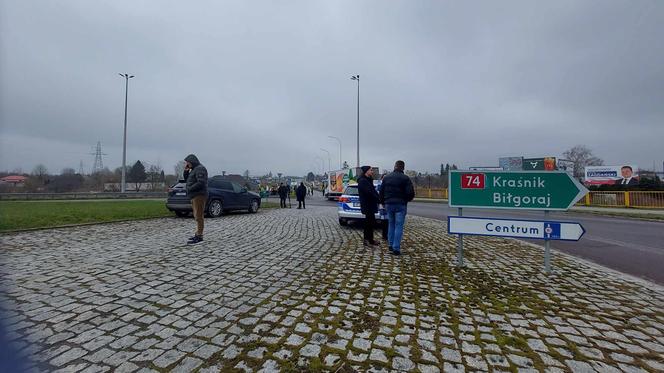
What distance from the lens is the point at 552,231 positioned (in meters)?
4.54

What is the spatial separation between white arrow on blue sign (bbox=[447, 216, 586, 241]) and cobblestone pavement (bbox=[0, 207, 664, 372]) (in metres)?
0.60

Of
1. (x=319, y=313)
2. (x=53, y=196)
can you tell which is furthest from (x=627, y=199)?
(x=53, y=196)

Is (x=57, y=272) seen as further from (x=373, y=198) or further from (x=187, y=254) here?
(x=373, y=198)

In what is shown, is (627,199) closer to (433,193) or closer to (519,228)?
(433,193)

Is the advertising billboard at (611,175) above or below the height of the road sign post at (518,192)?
above

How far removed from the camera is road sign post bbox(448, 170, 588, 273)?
14.9 feet

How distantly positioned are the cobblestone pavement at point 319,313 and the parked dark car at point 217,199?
17.7 feet

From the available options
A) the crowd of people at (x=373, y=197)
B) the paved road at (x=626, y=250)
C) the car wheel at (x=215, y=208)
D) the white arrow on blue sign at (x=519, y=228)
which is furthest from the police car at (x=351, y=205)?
the car wheel at (x=215, y=208)

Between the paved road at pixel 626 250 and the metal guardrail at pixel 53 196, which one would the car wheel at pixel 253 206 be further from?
the metal guardrail at pixel 53 196

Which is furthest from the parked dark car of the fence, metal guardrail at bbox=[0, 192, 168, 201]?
metal guardrail at bbox=[0, 192, 168, 201]

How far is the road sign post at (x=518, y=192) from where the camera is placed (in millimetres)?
4551

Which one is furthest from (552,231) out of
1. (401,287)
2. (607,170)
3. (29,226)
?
(607,170)

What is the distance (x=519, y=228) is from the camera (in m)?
4.68

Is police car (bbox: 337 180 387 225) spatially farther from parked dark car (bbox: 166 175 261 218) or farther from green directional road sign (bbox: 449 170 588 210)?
parked dark car (bbox: 166 175 261 218)
